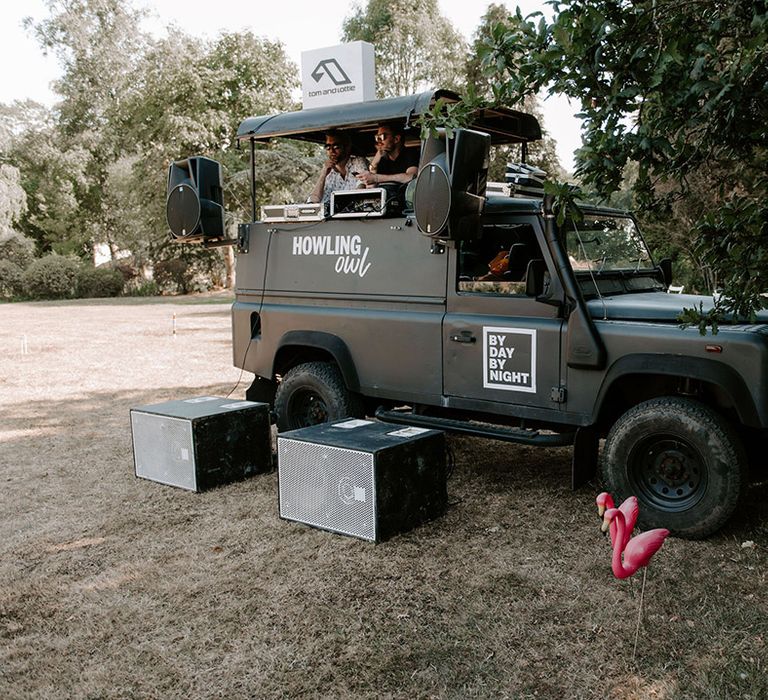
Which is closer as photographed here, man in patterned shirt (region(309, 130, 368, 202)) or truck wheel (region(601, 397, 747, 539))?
truck wheel (region(601, 397, 747, 539))

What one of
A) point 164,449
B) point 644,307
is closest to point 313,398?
point 164,449

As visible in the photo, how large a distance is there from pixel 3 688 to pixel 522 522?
3.20 metres

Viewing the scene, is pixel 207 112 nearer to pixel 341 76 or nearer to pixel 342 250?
pixel 341 76

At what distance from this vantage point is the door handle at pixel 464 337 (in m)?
5.60

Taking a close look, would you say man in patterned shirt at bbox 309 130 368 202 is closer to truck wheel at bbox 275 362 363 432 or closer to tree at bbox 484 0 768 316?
truck wheel at bbox 275 362 363 432

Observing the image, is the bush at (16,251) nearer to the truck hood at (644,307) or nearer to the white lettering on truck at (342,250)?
the white lettering on truck at (342,250)

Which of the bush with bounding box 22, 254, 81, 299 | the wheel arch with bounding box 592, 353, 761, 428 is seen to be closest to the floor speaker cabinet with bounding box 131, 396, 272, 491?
the wheel arch with bounding box 592, 353, 761, 428

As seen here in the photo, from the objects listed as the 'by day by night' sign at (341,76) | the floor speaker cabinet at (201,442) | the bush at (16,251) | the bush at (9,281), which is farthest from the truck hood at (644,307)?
the bush at (16,251)

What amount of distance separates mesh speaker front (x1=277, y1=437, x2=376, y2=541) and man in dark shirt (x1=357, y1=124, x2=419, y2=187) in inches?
97.2

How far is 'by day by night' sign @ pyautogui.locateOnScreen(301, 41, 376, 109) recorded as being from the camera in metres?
7.05

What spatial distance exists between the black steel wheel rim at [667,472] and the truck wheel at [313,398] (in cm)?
238

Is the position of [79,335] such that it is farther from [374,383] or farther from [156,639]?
[156,639]

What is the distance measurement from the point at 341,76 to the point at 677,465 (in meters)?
4.49

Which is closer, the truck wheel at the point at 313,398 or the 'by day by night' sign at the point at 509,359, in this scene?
the 'by day by night' sign at the point at 509,359
